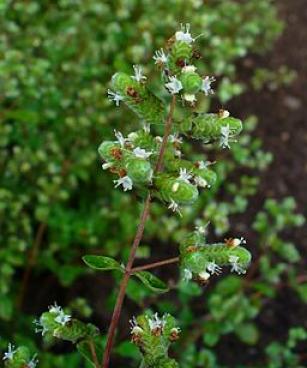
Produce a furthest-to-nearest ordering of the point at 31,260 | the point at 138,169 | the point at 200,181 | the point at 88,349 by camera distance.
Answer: the point at 31,260, the point at 88,349, the point at 200,181, the point at 138,169

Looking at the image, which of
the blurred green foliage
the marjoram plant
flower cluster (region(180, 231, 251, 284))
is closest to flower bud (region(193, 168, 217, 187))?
the marjoram plant

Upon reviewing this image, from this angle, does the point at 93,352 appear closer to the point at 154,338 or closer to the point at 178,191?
→ the point at 154,338

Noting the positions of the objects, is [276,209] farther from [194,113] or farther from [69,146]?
[194,113]

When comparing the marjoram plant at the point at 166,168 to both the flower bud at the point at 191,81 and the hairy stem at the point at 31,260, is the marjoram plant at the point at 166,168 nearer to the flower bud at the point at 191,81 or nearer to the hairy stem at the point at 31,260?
the flower bud at the point at 191,81

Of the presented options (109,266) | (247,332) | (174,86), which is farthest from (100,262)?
(247,332)

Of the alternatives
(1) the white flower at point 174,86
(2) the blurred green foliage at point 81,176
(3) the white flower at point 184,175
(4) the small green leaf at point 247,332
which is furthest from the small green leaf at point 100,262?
(4) the small green leaf at point 247,332

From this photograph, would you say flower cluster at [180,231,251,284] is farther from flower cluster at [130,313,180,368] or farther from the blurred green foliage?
the blurred green foliage
